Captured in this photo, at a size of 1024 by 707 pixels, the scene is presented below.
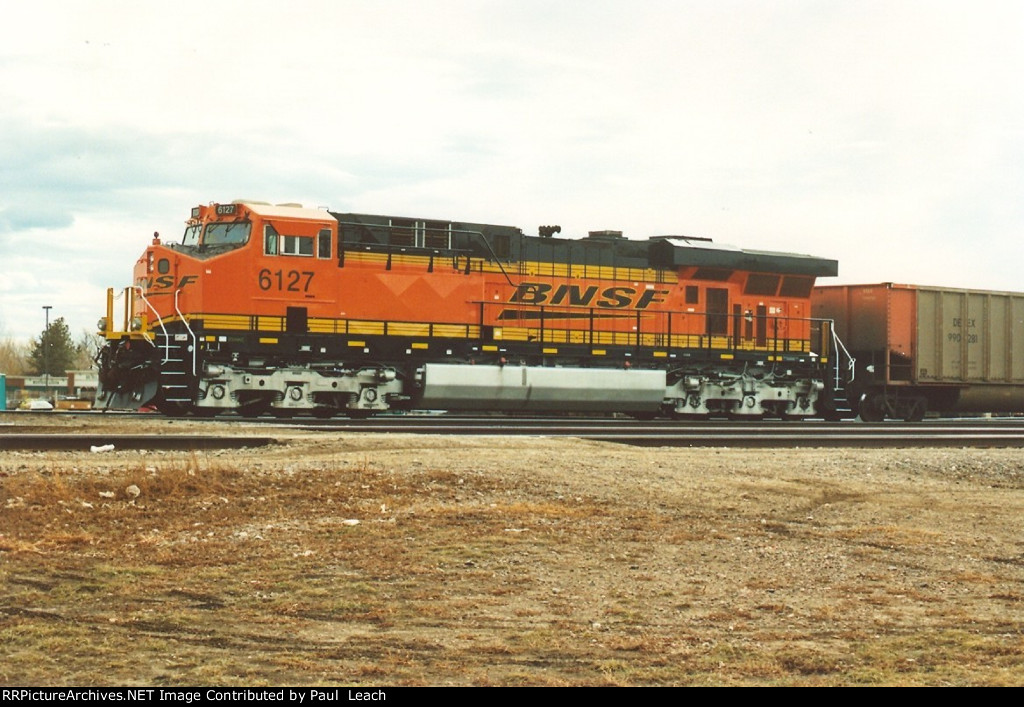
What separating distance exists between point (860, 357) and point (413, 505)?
21679 millimetres

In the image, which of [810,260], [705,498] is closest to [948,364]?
[810,260]

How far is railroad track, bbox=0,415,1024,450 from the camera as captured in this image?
1470 cm

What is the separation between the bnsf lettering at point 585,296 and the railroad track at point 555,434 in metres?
3.21

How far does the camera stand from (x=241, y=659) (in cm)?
582

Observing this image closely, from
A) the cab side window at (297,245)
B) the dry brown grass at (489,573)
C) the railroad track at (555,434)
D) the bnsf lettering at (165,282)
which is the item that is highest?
the cab side window at (297,245)

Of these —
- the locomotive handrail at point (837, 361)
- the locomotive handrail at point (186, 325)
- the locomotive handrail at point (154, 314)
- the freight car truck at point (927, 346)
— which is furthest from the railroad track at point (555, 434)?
the freight car truck at point (927, 346)

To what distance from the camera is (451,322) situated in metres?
→ 24.5

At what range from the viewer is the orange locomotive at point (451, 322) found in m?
22.1

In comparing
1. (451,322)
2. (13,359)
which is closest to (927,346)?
(451,322)

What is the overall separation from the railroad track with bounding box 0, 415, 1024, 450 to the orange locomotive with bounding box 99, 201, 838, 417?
1.29 meters

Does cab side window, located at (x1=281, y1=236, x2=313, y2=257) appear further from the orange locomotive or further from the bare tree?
the bare tree

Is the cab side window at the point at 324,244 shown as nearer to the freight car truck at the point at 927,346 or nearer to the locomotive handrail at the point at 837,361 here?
the locomotive handrail at the point at 837,361

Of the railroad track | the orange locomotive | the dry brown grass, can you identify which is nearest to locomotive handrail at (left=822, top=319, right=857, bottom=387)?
the orange locomotive

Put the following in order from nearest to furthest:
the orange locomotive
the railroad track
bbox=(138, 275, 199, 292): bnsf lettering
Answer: the railroad track → the orange locomotive → bbox=(138, 275, 199, 292): bnsf lettering
